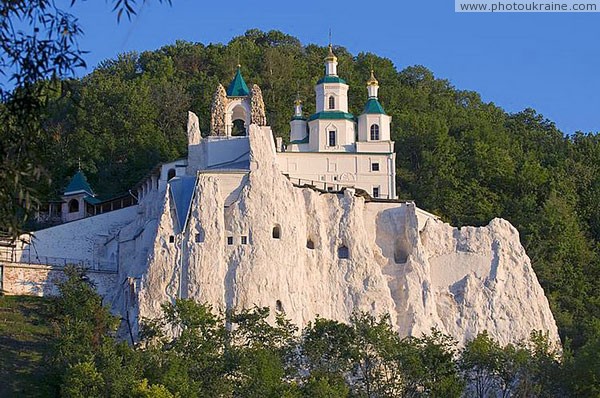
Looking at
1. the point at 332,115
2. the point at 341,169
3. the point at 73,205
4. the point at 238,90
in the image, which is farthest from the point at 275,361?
the point at 73,205

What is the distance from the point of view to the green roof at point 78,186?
6238cm

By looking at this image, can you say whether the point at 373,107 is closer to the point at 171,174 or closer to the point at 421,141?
the point at 171,174

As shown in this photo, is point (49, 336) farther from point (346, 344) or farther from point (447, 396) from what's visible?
point (447, 396)

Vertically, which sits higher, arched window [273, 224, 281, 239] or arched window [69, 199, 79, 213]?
Result: arched window [69, 199, 79, 213]

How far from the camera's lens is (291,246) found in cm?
4981

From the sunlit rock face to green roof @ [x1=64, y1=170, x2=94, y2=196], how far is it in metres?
9.26

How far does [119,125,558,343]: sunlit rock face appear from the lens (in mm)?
48562

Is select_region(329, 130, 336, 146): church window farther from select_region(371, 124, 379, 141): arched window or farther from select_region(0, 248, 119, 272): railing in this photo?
select_region(0, 248, 119, 272): railing

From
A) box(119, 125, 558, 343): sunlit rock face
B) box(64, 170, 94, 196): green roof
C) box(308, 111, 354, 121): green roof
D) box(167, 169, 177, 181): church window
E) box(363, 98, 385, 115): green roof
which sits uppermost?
box(363, 98, 385, 115): green roof

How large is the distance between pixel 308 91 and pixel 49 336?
35.9 m

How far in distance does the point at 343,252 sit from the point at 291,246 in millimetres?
2814

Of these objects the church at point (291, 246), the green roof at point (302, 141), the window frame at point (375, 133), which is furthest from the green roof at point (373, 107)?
the green roof at point (302, 141)

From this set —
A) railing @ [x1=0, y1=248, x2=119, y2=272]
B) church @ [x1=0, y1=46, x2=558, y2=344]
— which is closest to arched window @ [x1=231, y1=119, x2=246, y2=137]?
church @ [x1=0, y1=46, x2=558, y2=344]

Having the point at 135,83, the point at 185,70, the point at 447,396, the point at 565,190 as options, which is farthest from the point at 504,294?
the point at 185,70
